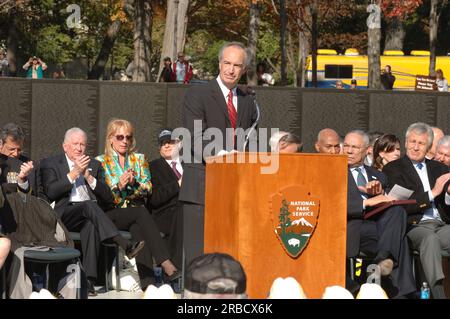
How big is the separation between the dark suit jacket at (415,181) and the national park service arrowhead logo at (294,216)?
3288mm

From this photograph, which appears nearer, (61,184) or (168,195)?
(61,184)

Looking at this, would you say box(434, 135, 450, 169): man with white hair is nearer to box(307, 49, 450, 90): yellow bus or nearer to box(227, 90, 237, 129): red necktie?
box(227, 90, 237, 129): red necktie

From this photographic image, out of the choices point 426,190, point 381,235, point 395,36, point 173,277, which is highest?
point 395,36

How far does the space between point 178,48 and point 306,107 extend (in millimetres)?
16373

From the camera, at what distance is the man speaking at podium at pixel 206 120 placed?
8.80 meters

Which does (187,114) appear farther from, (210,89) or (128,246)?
(128,246)

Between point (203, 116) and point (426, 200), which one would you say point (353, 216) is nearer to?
point (426, 200)

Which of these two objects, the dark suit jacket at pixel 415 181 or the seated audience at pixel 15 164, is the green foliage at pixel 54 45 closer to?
the seated audience at pixel 15 164

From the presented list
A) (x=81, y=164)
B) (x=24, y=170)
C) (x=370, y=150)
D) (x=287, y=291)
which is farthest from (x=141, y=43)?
(x=287, y=291)

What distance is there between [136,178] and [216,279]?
20.9 ft

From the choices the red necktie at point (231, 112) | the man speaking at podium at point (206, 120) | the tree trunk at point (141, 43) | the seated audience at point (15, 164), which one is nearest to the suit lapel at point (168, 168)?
the seated audience at point (15, 164)

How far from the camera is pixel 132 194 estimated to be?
12.1 metres

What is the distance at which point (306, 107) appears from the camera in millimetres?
16359
